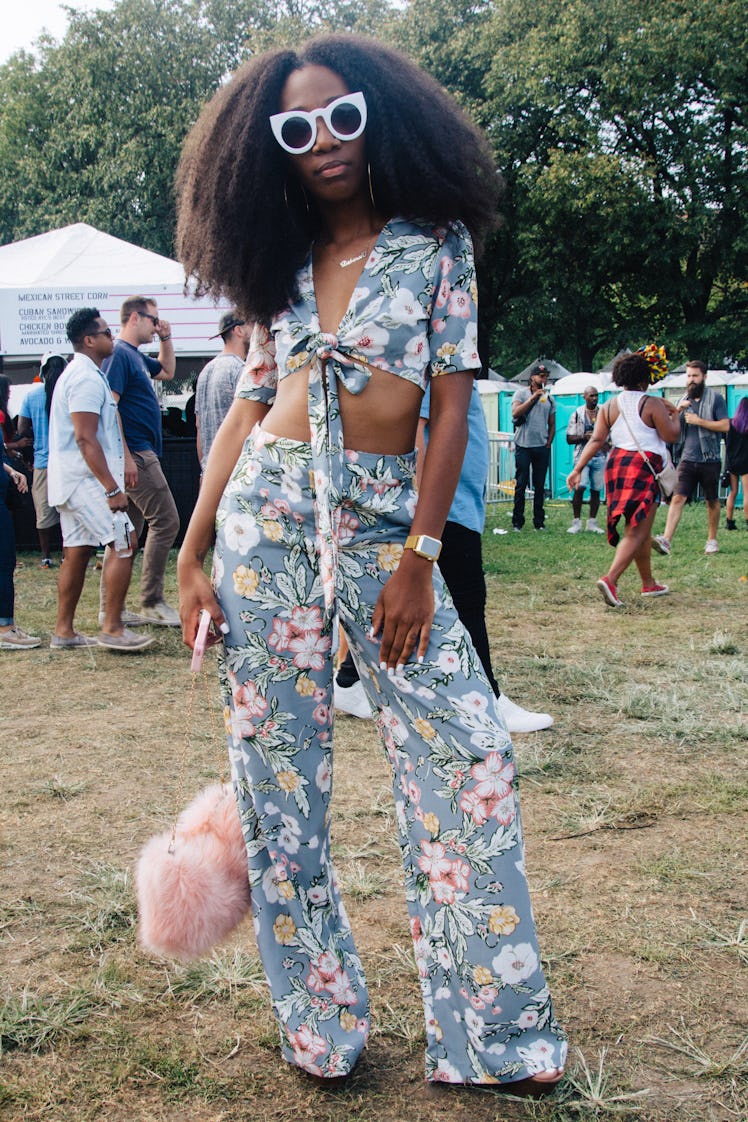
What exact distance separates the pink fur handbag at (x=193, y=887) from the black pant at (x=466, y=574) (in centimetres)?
164

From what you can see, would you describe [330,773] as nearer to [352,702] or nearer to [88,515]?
[352,702]

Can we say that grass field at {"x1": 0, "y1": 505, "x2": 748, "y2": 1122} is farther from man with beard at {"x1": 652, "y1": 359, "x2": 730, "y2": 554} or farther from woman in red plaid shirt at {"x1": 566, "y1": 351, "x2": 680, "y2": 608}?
man with beard at {"x1": 652, "y1": 359, "x2": 730, "y2": 554}


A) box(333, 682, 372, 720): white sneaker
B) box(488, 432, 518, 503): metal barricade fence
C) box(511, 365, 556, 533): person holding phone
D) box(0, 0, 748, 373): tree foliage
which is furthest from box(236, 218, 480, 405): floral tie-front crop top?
box(0, 0, 748, 373): tree foliage

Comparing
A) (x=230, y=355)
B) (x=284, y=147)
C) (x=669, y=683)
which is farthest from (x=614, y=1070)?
(x=230, y=355)

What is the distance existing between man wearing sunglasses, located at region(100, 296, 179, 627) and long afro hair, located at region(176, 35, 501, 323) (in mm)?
4260

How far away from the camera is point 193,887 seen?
1962mm

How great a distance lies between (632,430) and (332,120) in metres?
5.97

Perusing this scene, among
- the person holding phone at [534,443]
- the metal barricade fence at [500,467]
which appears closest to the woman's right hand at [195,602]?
the person holding phone at [534,443]

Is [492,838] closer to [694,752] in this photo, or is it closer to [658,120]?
[694,752]

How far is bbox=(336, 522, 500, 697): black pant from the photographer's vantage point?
3561mm

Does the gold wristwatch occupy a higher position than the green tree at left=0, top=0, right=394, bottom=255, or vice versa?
the green tree at left=0, top=0, right=394, bottom=255

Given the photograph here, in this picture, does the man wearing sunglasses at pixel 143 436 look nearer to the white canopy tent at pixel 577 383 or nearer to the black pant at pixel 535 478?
the black pant at pixel 535 478

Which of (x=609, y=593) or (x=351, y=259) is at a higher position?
(x=351, y=259)

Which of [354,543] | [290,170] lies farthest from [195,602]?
[290,170]
